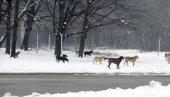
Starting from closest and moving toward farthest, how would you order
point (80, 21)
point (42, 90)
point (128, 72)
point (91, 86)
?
point (42, 90)
point (91, 86)
point (128, 72)
point (80, 21)

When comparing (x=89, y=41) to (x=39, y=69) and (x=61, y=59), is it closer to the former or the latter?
(x=61, y=59)

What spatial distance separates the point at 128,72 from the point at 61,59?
683cm

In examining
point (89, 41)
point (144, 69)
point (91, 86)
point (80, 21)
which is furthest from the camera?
point (89, 41)

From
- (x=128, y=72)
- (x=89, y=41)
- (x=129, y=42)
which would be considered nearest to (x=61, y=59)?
(x=128, y=72)

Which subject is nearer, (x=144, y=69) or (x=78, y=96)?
(x=78, y=96)

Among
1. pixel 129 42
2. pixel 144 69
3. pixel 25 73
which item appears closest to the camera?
pixel 25 73

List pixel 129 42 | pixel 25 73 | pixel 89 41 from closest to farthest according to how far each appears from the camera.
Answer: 1. pixel 25 73
2. pixel 89 41
3. pixel 129 42

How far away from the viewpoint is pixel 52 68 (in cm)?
2620

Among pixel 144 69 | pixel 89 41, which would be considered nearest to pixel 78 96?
pixel 144 69

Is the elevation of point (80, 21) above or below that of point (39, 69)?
above

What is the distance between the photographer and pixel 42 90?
52.4 feet

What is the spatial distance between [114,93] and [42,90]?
3420mm

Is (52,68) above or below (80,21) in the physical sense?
below

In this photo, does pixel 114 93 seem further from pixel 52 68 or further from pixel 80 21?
pixel 80 21
